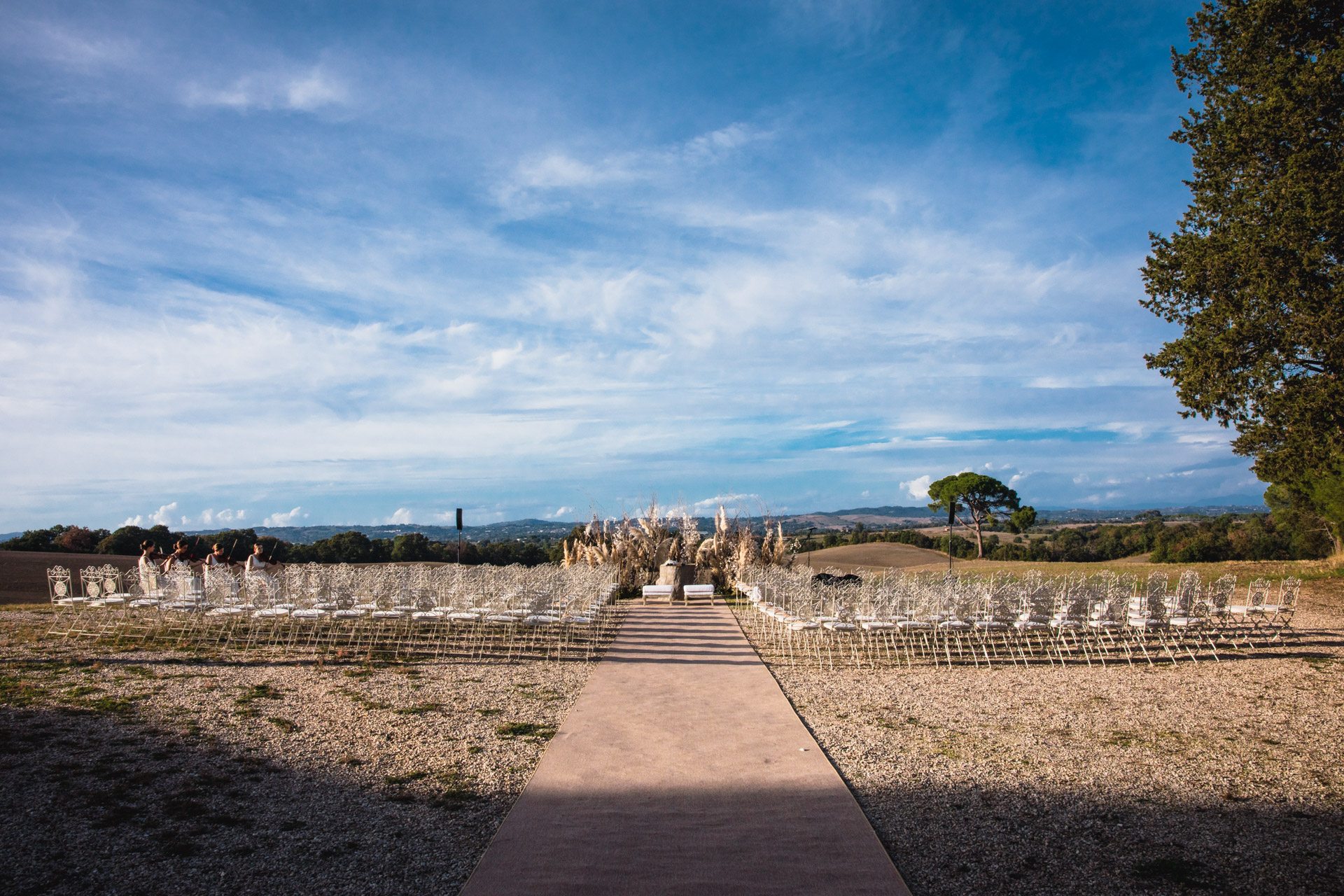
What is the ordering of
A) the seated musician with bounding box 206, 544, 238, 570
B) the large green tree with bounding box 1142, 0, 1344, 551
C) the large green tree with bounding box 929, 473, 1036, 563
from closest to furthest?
the large green tree with bounding box 1142, 0, 1344, 551
the seated musician with bounding box 206, 544, 238, 570
the large green tree with bounding box 929, 473, 1036, 563

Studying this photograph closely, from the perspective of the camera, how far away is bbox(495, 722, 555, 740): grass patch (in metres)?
6.36

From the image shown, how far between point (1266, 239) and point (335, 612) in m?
14.8

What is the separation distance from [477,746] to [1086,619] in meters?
8.71

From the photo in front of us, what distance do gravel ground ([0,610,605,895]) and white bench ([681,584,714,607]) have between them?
9270 millimetres

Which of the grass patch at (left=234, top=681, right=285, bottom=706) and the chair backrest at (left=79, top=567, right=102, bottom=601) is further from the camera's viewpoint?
the chair backrest at (left=79, top=567, right=102, bottom=601)

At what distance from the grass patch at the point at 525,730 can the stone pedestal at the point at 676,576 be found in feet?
40.2

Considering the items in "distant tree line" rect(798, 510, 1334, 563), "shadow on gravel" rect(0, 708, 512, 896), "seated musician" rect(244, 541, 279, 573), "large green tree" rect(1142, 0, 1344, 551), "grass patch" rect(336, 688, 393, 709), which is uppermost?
"large green tree" rect(1142, 0, 1344, 551)

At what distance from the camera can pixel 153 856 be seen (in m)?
3.89

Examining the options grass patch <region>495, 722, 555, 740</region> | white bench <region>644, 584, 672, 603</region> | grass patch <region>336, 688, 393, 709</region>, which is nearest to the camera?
grass patch <region>495, 722, 555, 740</region>

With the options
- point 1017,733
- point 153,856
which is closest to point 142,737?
point 153,856

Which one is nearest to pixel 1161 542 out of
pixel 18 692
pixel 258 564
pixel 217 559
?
pixel 258 564

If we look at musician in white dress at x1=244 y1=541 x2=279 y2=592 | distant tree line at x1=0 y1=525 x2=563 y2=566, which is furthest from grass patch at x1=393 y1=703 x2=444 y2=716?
distant tree line at x1=0 y1=525 x2=563 y2=566

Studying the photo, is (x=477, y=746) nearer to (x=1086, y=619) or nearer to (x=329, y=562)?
(x=1086, y=619)

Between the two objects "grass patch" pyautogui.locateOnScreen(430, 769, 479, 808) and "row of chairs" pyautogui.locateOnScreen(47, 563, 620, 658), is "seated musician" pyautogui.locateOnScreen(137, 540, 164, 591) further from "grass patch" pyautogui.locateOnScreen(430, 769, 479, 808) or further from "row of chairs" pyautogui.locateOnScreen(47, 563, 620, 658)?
"grass patch" pyautogui.locateOnScreen(430, 769, 479, 808)
